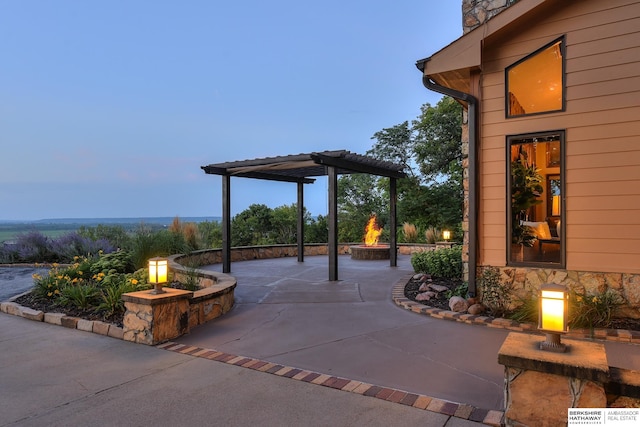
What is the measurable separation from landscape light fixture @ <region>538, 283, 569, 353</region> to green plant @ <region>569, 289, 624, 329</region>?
2.76 meters

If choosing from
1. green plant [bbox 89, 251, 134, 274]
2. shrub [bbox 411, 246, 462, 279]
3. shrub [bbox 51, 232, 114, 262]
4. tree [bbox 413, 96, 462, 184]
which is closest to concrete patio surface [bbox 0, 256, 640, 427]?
green plant [bbox 89, 251, 134, 274]

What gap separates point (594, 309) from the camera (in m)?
4.64

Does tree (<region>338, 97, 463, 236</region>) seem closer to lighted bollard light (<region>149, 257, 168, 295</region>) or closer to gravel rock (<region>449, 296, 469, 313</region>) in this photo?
gravel rock (<region>449, 296, 469, 313</region>)

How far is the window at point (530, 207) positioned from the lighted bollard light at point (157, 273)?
14.9 feet

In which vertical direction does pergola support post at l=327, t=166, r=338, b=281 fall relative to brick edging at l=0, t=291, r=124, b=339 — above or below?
above

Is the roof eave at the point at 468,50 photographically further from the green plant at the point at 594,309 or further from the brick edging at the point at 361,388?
the brick edging at the point at 361,388

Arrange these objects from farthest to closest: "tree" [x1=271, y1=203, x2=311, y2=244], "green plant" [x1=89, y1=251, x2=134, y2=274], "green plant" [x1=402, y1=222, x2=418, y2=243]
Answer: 1. "tree" [x1=271, y1=203, x2=311, y2=244]
2. "green plant" [x1=402, y1=222, x2=418, y2=243]
3. "green plant" [x1=89, y1=251, x2=134, y2=274]

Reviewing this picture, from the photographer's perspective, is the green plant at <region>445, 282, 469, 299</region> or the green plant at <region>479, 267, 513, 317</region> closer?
the green plant at <region>479, 267, 513, 317</region>

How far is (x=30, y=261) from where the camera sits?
11.6 metres

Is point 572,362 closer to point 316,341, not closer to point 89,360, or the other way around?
point 316,341

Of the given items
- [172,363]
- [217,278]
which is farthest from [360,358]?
[217,278]

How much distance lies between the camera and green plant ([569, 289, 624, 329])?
4574 millimetres

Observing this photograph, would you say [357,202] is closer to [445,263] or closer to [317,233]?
[317,233]

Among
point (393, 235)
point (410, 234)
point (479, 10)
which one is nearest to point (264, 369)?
point (479, 10)
